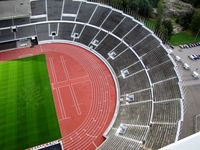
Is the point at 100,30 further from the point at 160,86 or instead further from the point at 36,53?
the point at 160,86

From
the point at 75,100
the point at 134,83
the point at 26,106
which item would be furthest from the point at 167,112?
the point at 26,106

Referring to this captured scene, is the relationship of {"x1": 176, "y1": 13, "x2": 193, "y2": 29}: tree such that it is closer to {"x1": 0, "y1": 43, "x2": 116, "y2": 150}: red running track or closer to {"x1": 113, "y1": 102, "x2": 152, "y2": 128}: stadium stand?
{"x1": 0, "y1": 43, "x2": 116, "y2": 150}: red running track

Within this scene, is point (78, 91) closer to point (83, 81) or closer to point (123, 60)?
point (83, 81)

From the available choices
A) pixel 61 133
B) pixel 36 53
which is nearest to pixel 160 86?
pixel 61 133

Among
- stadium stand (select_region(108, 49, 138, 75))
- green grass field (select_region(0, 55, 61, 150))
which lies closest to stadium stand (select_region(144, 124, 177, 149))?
green grass field (select_region(0, 55, 61, 150))

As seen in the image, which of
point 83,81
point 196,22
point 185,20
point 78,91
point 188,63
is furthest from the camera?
point 185,20
